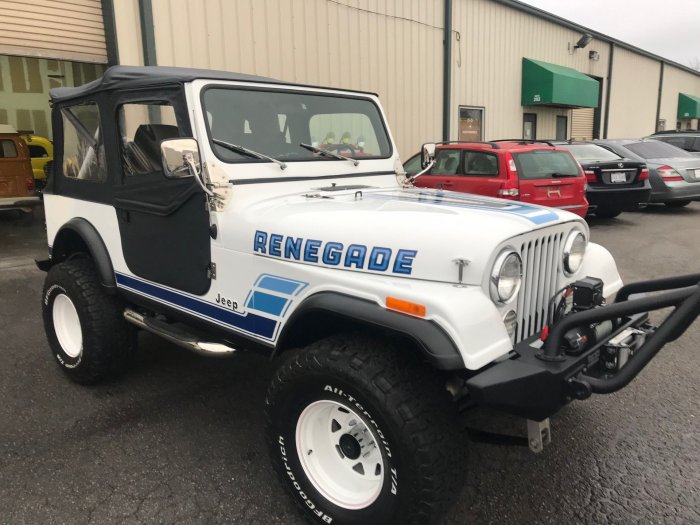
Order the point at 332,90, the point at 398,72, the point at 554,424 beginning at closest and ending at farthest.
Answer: the point at 554,424 < the point at 332,90 < the point at 398,72

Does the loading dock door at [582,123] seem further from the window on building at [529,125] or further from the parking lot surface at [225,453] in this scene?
the parking lot surface at [225,453]

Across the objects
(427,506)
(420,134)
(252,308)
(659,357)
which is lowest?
(659,357)

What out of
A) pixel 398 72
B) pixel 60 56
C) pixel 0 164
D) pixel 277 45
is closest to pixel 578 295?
pixel 60 56

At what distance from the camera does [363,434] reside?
2332 millimetres

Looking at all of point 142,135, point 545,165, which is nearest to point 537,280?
point 142,135

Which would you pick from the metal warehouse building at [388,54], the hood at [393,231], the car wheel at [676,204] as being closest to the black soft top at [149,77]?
the hood at [393,231]

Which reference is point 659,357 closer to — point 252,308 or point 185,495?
point 252,308

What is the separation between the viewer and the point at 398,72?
11891 mm

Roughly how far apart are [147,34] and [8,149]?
4785 mm

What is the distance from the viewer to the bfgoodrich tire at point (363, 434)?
2025 millimetres

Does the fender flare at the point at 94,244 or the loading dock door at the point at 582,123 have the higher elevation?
the loading dock door at the point at 582,123

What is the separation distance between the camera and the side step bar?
9.52 ft

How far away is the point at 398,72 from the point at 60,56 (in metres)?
6.73

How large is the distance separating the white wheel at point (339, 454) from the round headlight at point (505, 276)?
766 millimetres
